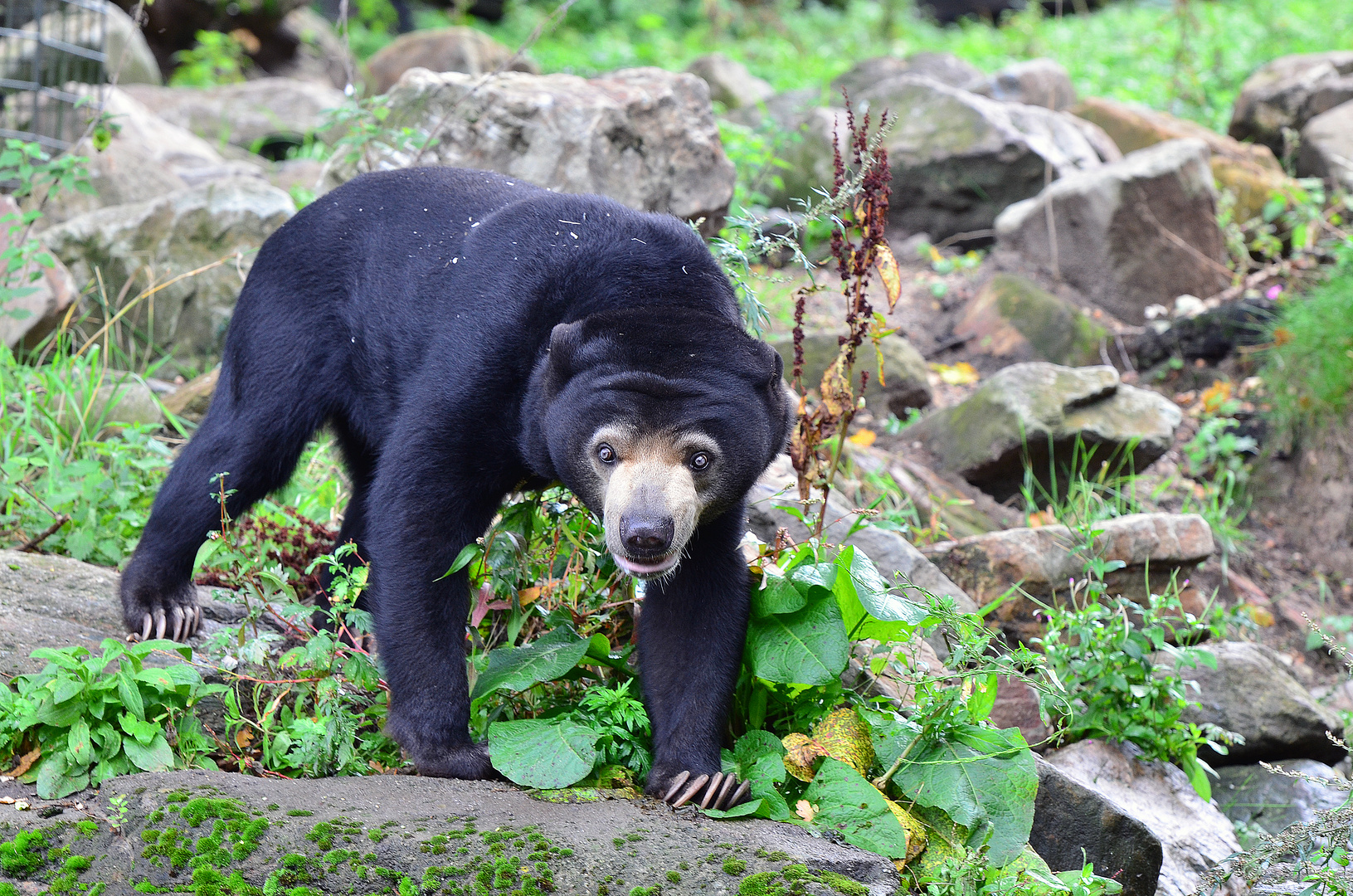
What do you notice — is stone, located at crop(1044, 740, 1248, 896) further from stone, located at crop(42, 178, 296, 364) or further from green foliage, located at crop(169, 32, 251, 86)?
green foliage, located at crop(169, 32, 251, 86)

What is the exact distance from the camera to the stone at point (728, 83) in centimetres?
1159

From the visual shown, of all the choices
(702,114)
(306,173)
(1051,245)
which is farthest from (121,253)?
(1051,245)

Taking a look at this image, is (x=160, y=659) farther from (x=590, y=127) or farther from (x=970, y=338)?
(x=970, y=338)

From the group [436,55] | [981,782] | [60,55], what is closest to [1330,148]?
[981,782]

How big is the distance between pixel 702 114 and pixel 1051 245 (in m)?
2.56

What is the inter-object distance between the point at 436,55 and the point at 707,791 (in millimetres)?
11843

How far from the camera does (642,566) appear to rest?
2746 millimetres

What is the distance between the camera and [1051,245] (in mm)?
7621

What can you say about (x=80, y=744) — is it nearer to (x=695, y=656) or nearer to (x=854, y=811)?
(x=695, y=656)

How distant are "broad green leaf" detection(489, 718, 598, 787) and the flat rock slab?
0.33ft

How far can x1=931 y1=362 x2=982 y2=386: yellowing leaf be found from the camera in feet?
22.7

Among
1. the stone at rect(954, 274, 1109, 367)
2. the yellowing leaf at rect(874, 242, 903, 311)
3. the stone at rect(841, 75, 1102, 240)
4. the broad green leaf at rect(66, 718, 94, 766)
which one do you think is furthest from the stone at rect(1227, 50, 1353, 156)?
the broad green leaf at rect(66, 718, 94, 766)

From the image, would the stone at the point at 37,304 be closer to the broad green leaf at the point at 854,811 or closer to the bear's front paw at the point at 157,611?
the bear's front paw at the point at 157,611

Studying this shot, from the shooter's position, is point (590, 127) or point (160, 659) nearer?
point (160, 659)
